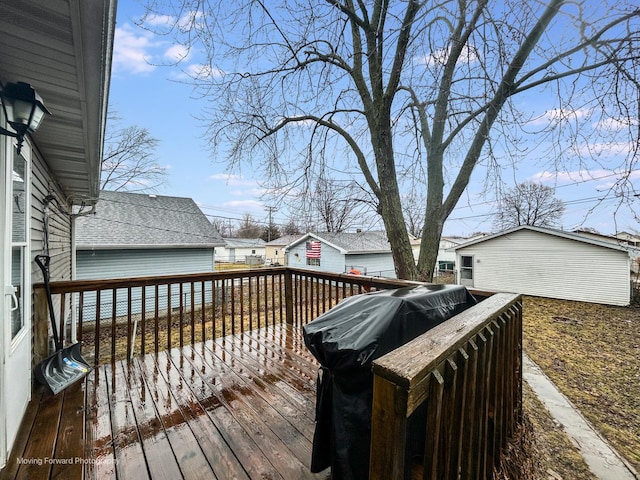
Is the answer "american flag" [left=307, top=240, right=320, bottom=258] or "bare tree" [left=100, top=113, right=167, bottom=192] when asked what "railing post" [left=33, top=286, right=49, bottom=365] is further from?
"american flag" [left=307, top=240, right=320, bottom=258]

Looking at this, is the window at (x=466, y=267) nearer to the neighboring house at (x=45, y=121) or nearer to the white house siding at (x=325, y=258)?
the white house siding at (x=325, y=258)

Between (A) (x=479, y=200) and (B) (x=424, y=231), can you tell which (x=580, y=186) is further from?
(B) (x=424, y=231)

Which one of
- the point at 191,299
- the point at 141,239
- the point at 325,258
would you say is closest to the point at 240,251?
the point at 325,258

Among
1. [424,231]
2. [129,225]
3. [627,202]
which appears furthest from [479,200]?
[129,225]

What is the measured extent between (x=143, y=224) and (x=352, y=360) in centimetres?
1134

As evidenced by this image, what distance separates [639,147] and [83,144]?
5.95 m

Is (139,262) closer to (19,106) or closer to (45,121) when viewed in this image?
(45,121)

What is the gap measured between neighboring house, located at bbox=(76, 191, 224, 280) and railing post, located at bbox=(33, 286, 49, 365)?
713 centimetres

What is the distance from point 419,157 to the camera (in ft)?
14.9

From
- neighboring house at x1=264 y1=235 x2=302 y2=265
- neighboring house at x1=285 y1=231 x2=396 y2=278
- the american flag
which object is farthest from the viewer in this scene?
neighboring house at x1=264 y1=235 x2=302 y2=265

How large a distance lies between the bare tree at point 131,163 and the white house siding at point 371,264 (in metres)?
11.1

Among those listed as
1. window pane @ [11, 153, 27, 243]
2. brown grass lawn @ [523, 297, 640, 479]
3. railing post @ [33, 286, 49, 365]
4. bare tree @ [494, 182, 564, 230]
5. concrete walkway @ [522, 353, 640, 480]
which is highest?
bare tree @ [494, 182, 564, 230]

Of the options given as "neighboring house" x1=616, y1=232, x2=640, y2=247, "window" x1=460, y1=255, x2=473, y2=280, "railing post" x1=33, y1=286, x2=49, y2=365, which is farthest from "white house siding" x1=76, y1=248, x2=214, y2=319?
"window" x1=460, y1=255, x2=473, y2=280

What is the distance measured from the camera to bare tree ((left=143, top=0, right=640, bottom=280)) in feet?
9.77
